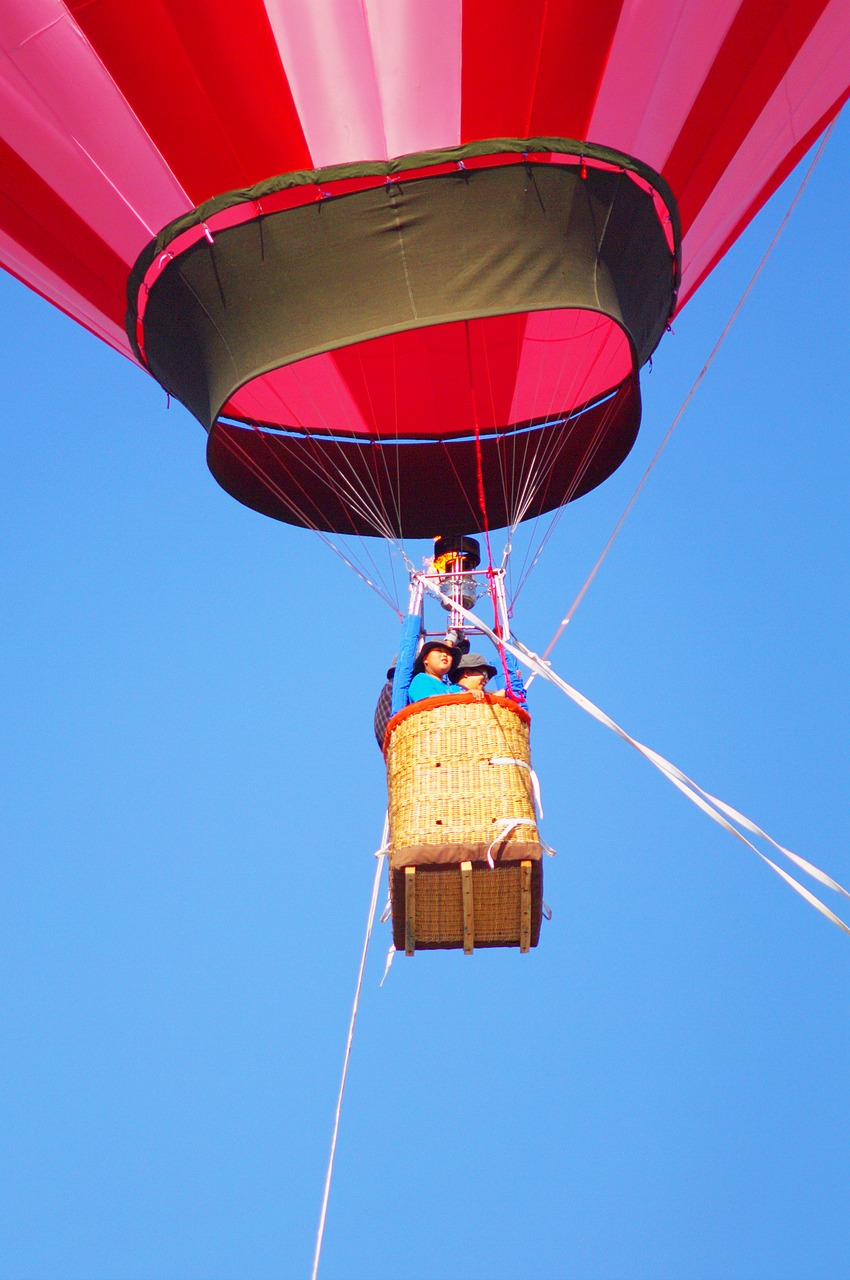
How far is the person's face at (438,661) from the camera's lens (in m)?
5.19

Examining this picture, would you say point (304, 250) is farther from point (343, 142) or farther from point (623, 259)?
point (623, 259)

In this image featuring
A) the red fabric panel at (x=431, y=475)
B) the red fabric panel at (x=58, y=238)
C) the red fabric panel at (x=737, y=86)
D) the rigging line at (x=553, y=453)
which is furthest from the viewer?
the red fabric panel at (x=431, y=475)

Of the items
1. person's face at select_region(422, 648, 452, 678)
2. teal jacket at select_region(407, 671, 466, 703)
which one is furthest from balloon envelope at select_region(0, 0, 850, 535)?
teal jacket at select_region(407, 671, 466, 703)

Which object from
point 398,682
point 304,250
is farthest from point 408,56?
point 398,682

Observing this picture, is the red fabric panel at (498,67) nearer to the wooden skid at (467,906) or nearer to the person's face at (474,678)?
the person's face at (474,678)

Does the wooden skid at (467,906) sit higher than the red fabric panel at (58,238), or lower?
lower

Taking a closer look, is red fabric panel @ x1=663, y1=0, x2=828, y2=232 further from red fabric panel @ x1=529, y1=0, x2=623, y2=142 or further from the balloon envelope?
red fabric panel @ x1=529, y1=0, x2=623, y2=142

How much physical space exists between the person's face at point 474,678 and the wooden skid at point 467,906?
0.67 metres

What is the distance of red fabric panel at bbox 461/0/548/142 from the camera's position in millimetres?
5328

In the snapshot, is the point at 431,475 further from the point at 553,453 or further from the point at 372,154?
the point at 372,154

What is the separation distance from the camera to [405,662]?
5.03 metres

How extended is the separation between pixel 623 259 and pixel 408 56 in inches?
39.0

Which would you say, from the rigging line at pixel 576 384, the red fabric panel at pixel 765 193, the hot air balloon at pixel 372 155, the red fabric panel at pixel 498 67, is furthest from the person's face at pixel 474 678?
the red fabric panel at pixel 765 193

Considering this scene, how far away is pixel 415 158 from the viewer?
5211 millimetres
